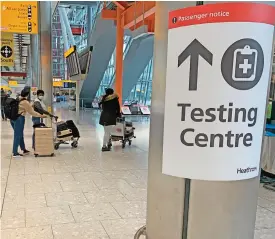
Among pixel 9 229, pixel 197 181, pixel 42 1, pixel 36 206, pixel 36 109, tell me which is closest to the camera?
pixel 197 181

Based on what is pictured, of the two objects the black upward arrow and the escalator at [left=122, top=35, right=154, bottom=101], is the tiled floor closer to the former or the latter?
the black upward arrow

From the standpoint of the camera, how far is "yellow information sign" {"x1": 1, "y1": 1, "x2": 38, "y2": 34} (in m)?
8.40

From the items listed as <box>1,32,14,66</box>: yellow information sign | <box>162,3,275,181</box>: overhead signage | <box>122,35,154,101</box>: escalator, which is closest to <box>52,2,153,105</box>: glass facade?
<box>122,35,154,101</box>: escalator

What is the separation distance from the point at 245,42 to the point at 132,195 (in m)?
3.89

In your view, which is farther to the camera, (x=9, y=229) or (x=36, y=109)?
(x=36, y=109)

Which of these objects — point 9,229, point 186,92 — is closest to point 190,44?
point 186,92

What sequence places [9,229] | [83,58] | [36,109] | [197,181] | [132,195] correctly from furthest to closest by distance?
[83,58] < [36,109] < [132,195] < [9,229] < [197,181]

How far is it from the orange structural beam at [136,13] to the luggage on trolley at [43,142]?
17.0 ft

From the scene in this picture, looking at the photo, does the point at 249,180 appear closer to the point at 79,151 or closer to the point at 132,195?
the point at 132,195

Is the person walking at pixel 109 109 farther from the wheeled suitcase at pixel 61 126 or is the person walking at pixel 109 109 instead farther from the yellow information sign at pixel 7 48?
the yellow information sign at pixel 7 48

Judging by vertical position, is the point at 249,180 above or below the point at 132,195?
above

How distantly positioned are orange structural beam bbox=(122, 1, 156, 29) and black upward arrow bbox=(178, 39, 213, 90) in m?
9.26

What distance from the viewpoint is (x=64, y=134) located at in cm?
881

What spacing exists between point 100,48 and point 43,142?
44.9 ft
